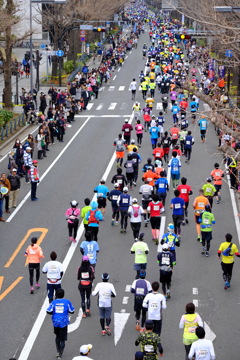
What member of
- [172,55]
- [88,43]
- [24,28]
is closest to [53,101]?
[172,55]

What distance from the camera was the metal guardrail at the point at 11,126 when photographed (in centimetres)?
3666

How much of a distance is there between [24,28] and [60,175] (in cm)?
5242

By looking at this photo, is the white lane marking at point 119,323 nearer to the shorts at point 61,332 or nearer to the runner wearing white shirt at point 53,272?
the shorts at point 61,332

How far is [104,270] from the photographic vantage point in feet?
65.5

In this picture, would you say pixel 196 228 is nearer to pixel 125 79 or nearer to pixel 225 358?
pixel 225 358

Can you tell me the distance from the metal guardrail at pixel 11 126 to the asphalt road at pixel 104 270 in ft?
10.4

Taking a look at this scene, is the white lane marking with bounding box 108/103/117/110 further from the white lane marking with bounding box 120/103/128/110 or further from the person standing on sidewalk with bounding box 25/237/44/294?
the person standing on sidewalk with bounding box 25/237/44/294

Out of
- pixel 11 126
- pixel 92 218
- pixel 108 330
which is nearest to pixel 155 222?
pixel 92 218

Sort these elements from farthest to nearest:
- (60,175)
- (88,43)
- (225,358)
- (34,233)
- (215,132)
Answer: (88,43) → (215,132) → (60,175) → (34,233) → (225,358)

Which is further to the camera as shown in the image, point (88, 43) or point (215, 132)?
point (88, 43)

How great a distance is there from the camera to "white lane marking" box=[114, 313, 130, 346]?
52.3 ft

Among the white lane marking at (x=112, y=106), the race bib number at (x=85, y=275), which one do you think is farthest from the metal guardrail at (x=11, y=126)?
the race bib number at (x=85, y=275)

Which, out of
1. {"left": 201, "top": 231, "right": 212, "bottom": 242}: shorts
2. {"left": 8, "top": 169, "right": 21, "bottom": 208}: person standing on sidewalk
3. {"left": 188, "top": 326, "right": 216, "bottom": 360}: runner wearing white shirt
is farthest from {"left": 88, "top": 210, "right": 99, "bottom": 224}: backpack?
{"left": 188, "top": 326, "right": 216, "bottom": 360}: runner wearing white shirt

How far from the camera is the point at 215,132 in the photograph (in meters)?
39.6
